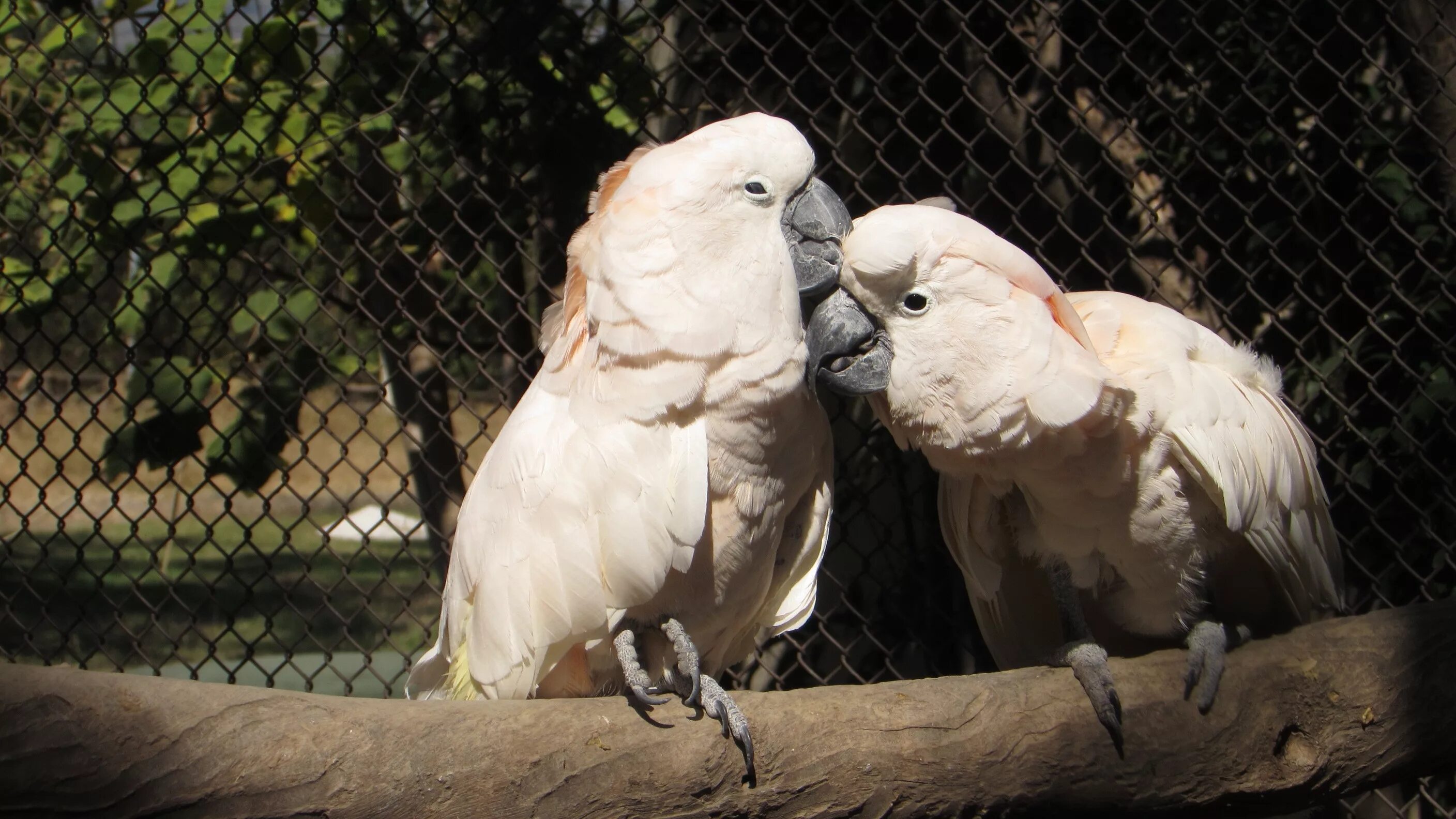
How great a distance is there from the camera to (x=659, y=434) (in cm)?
158

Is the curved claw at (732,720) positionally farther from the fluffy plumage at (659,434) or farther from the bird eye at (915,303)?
the bird eye at (915,303)

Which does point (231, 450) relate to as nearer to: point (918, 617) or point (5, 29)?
point (5, 29)

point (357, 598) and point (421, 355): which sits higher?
point (421, 355)

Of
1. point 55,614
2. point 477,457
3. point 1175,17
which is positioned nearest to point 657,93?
point 1175,17

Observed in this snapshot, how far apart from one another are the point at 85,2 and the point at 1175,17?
9.79ft

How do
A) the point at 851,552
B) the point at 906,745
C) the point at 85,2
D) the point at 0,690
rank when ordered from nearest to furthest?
the point at 0,690
the point at 906,745
the point at 85,2
the point at 851,552

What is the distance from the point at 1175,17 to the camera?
280cm

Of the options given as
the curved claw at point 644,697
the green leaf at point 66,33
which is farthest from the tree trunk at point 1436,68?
the green leaf at point 66,33

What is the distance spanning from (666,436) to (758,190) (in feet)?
1.44

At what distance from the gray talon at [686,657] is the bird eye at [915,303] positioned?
25.8 inches

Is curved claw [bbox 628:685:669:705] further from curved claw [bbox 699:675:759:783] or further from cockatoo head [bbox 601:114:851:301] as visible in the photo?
cockatoo head [bbox 601:114:851:301]

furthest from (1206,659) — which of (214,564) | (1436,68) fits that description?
(214,564)

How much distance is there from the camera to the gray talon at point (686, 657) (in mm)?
1578

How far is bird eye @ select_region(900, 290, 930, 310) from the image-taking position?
156 centimetres
